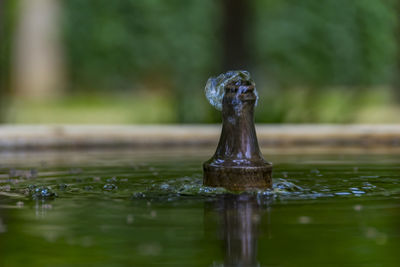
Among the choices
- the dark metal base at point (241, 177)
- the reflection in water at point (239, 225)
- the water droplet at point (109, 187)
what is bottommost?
the reflection in water at point (239, 225)

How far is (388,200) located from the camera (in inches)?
308

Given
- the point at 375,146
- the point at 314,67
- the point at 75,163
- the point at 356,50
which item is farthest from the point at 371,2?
the point at 75,163

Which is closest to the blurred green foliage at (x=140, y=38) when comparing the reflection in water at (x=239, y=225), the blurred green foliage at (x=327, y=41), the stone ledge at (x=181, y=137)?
the blurred green foliage at (x=327, y=41)

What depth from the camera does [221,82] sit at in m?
8.76

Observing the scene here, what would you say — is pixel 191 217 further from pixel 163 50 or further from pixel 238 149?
pixel 163 50

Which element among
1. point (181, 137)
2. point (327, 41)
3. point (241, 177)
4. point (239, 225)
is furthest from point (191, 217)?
point (327, 41)

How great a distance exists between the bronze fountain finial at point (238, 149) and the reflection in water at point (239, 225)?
239 millimetres

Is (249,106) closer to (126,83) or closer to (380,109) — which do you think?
(380,109)

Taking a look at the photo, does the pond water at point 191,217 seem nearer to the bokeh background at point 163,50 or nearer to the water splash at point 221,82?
the water splash at point 221,82

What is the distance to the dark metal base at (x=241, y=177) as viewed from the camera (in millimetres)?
8281

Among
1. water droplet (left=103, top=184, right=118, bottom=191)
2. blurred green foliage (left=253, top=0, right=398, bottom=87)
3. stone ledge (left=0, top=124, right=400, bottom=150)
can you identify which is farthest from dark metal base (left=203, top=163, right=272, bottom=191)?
blurred green foliage (left=253, top=0, right=398, bottom=87)

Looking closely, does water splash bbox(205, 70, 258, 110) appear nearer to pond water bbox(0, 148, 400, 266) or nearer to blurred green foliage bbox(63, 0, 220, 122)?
pond water bbox(0, 148, 400, 266)

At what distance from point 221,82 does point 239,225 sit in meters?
2.52

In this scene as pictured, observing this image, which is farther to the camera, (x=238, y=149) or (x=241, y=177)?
(x=238, y=149)
